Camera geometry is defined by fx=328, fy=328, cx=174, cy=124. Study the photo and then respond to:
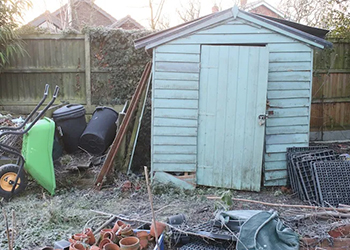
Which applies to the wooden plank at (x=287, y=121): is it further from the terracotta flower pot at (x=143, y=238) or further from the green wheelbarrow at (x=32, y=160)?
the green wheelbarrow at (x=32, y=160)

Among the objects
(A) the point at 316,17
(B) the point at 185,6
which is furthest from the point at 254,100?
(B) the point at 185,6

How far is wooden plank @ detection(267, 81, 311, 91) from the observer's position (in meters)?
4.86

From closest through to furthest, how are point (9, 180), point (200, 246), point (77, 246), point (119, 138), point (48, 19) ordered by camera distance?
1. point (77, 246)
2. point (200, 246)
3. point (9, 180)
4. point (119, 138)
5. point (48, 19)

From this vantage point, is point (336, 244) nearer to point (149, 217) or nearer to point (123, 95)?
point (149, 217)

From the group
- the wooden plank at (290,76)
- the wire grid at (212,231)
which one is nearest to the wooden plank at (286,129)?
the wooden plank at (290,76)

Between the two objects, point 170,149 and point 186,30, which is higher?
point 186,30

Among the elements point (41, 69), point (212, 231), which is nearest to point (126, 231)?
point (212, 231)

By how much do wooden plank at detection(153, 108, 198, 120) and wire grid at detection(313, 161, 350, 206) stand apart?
1.77m

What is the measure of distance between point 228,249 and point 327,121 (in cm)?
517

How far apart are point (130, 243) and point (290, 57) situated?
3.50m

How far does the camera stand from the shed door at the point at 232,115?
4.61 m

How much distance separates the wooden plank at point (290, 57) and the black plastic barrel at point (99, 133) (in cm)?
294

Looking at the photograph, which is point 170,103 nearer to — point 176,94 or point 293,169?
point 176,94

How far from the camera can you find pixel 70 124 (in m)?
5.70
